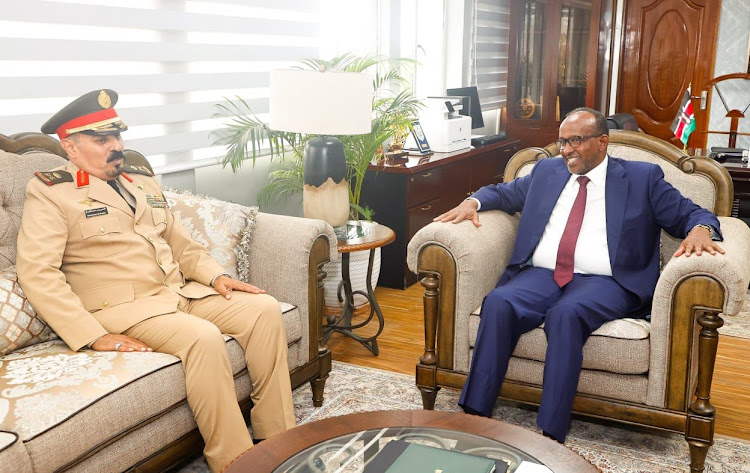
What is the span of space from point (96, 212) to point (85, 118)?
0.95 ft

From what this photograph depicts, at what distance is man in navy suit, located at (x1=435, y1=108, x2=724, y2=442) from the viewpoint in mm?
2408

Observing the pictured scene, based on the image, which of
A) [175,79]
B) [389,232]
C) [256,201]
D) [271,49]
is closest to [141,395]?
[389,232]

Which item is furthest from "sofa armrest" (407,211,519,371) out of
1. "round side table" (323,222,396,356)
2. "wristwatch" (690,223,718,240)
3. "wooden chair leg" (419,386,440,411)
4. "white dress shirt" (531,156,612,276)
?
"wristwatch" (690,223,718,240)

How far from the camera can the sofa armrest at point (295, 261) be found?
2.66m

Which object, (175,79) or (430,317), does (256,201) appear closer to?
(175,79)

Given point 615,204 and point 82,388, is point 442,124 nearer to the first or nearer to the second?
point 615,204

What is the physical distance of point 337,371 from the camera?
317 centimetres

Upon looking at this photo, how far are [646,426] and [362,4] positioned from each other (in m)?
3.15

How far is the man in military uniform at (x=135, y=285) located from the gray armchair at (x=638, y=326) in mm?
593

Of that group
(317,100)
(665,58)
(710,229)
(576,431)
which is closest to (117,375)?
(317,100)

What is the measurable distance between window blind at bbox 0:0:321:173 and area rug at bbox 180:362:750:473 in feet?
4.01

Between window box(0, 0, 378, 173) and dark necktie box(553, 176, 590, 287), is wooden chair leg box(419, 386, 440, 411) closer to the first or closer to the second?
dark necktie box(553, 176, 590, 287)

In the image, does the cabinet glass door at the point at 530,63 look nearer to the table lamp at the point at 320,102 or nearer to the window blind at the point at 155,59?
the window blind at the point at 155,59

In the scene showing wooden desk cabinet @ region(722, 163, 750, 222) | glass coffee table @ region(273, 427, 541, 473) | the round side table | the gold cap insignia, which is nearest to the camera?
glass coffee table @ region(273, 427, 541, 473)
